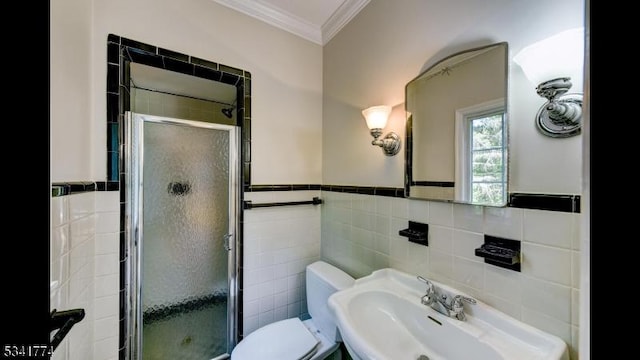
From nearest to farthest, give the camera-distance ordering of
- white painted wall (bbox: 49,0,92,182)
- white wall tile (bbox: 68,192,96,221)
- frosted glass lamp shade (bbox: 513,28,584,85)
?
frosted glass lamp shade (bbox: 513,28,584,85)
white painted wall (bbox: 49,0,92,182)
white wall tile (bbox: 68,192,96,221)

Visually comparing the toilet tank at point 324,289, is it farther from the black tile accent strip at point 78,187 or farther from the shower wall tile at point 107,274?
the black tile accent strip at point 78,187

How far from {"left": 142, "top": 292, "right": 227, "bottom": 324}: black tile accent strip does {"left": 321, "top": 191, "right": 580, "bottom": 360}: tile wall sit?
102cm

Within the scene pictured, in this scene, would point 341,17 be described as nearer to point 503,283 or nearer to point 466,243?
point 466,243

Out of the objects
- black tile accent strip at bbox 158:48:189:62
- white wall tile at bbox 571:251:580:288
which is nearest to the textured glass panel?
black tile accent strip at bbox 158:48:189:62

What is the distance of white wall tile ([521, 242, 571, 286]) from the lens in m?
0.76

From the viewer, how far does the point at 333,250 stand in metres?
1.85

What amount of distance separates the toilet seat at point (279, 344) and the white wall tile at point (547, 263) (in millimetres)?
1139

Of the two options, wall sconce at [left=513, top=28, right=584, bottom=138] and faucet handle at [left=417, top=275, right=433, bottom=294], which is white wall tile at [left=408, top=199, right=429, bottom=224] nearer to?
faucet handle at [left=417, top=275, right=433, bottom=294]

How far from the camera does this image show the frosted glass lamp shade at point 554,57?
0.72 metres

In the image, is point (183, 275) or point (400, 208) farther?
point (183, 275)

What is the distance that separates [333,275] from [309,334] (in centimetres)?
37

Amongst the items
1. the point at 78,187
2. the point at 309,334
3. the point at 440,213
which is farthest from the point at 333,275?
the point at 78,187

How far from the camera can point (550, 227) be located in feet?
2.59
